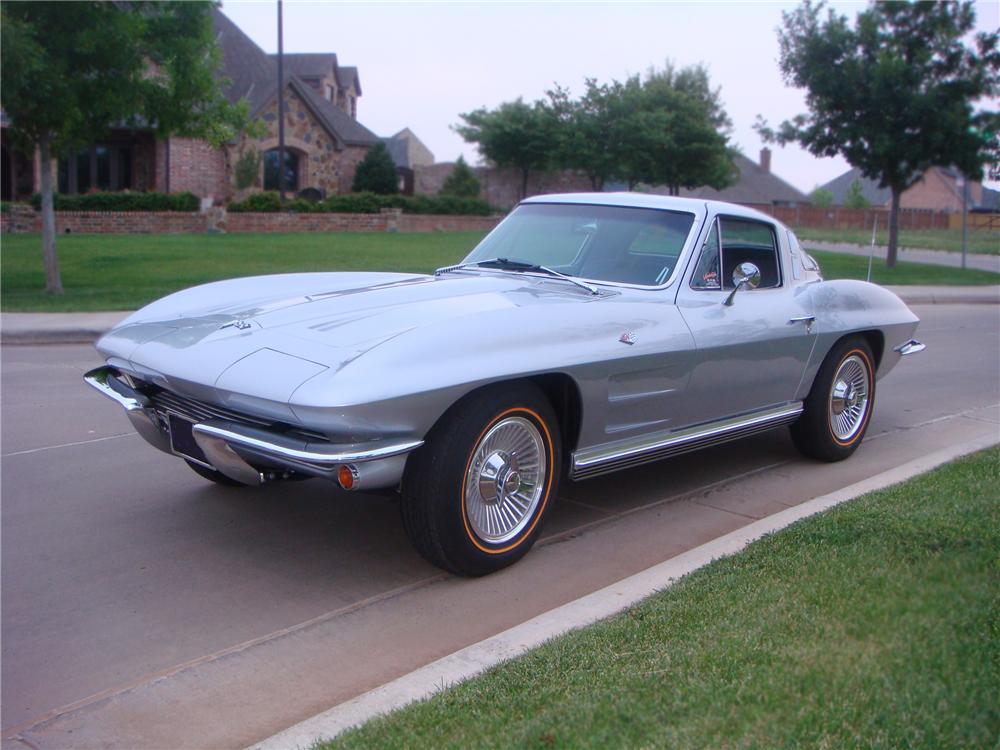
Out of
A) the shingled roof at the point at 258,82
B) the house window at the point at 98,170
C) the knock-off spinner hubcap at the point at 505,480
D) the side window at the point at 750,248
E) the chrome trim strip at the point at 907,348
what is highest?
the shingled roof at the point at 258,82

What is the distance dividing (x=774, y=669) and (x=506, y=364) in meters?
1.68

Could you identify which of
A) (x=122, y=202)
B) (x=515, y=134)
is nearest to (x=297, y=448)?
(x=122, y=202)

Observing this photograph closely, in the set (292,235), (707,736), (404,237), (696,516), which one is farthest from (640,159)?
(707,736)

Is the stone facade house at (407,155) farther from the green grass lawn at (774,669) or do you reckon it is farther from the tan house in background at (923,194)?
the green grass lawn at (774,669)

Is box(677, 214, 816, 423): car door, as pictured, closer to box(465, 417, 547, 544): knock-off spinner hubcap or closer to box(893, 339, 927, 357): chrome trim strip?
box(465, 417, 547, 544): knock-off spinner hubcap

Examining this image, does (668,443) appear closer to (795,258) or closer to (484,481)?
(484,481)

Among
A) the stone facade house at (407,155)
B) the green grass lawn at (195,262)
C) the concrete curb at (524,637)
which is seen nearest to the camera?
the concrete curb at (524,637)

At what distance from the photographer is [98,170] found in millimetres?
35344

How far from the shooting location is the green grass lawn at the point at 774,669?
9.52 feet

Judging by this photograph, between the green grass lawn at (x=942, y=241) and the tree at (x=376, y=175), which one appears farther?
the tree at (x=376, y=175)

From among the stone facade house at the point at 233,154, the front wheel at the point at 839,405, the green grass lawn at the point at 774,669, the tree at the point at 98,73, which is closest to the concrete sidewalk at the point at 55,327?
the tree at the point at 98,73

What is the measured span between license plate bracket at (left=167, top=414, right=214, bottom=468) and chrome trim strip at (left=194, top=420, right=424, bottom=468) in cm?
30

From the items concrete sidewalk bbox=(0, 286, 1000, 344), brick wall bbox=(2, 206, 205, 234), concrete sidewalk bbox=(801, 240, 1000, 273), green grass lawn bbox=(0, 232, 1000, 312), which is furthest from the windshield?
brick wall bbox=(2, 206, 205, 234)

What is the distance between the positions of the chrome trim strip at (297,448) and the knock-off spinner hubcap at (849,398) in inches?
140
